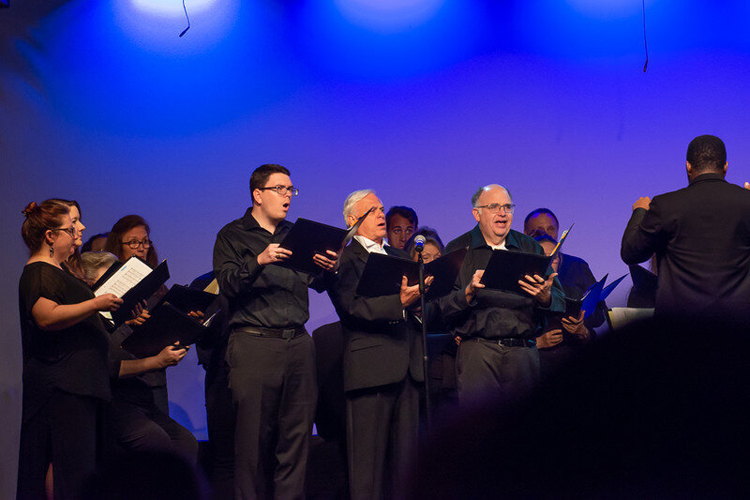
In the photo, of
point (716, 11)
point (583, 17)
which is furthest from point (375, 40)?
point (716, 11)

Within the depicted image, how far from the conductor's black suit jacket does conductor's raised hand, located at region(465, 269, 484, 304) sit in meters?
0.74

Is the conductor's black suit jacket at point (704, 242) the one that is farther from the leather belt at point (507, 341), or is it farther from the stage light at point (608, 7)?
the stage light at point (608, 7)

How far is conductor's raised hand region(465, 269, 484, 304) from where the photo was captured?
3277mm

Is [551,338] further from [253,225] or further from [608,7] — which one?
[608,7]

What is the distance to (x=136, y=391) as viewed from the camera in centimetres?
349

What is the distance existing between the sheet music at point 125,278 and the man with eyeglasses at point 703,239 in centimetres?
217

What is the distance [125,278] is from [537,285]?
1865 mm

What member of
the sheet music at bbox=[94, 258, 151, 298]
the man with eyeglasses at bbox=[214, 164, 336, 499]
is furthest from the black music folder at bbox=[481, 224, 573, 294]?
the sheet music at bbox=[94, 258, 151, 298]

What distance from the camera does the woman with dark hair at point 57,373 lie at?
2803 millimetres

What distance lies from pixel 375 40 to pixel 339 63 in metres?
0.33

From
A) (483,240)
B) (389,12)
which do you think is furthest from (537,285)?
(389,12)

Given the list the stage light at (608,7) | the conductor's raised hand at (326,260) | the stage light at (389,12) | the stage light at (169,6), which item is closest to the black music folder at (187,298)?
the conductor's raised hand at (326,260)

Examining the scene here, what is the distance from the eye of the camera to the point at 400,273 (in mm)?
3244

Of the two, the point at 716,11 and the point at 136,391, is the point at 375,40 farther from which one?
the point at 136,391
